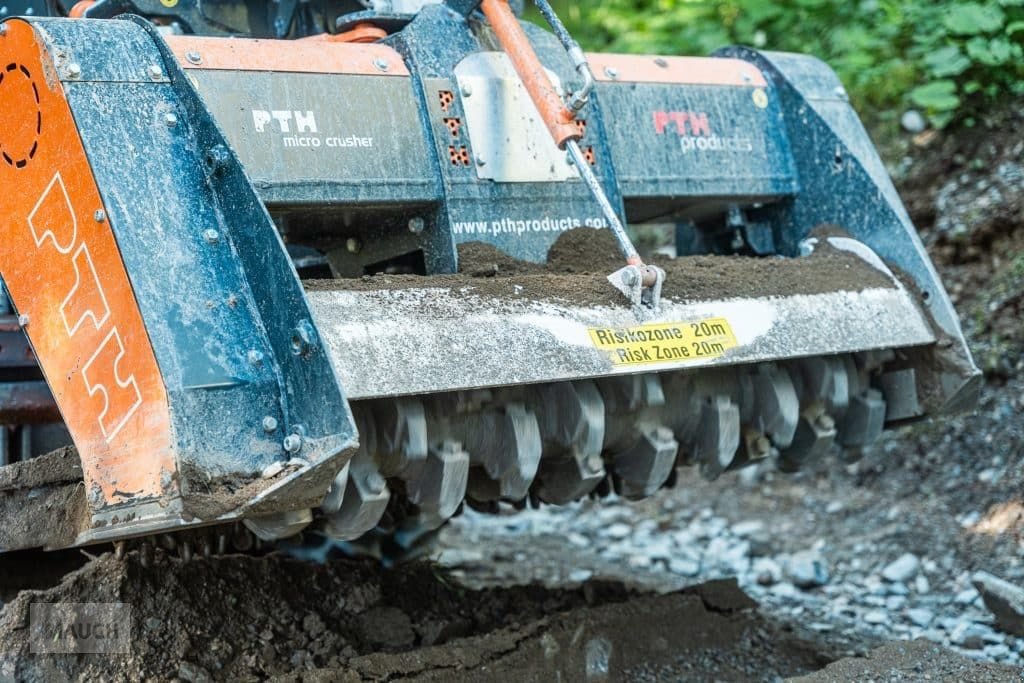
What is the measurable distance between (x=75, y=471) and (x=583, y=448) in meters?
1.21

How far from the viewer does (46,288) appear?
301cm

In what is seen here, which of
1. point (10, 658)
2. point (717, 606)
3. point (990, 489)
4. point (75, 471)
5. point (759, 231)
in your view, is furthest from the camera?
point (990, 489)

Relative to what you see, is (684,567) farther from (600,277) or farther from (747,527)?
(600,277)

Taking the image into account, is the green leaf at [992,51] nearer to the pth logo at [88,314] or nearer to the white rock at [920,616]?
the white rock at [920,616]

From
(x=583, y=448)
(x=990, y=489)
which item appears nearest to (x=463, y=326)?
(x=583, y=448)

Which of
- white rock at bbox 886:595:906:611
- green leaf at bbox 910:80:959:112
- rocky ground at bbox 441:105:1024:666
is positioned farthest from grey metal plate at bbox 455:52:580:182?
green leaf at bbox 910:80:959:112

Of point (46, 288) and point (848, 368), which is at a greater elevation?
point (46, 288)

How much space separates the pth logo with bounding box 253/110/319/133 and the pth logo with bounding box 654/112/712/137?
114 cm

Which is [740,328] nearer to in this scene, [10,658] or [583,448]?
[583,448]

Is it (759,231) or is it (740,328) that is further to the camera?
(759,231)

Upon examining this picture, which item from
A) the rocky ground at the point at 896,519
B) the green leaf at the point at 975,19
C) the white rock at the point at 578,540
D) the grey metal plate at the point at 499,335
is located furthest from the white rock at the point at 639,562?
the green leaf at the point at 975,19

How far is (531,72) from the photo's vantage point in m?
3.54

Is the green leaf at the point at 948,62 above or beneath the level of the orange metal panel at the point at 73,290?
above

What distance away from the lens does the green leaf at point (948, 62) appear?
6.09 meters
